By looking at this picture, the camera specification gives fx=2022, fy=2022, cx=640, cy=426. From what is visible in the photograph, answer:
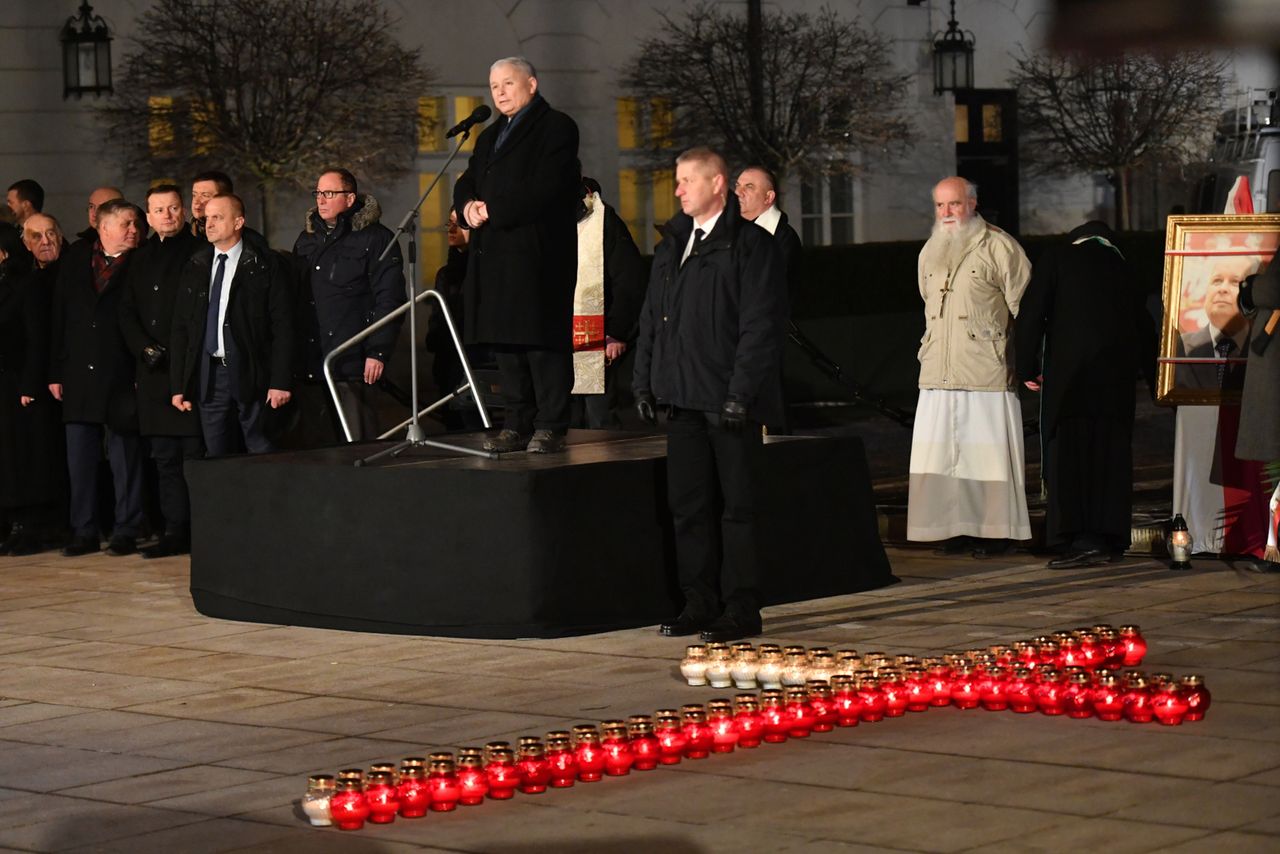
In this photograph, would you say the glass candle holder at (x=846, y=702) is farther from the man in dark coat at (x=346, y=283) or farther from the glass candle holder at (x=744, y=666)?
the man in dark coat at (x=346, y=283)

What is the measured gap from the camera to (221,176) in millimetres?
11898

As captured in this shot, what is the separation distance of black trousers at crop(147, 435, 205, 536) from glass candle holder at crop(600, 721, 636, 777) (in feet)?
22.3

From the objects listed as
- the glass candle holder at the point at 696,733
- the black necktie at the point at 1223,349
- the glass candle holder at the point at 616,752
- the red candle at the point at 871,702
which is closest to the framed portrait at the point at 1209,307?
the black necktie at the point at 1223,349

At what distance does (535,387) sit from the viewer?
919cm

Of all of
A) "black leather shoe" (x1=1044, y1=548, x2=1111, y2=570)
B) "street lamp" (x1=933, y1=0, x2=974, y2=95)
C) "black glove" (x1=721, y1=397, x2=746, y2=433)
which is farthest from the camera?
"street lamp" (x1=933, y1=0, x2=974, y2=95)

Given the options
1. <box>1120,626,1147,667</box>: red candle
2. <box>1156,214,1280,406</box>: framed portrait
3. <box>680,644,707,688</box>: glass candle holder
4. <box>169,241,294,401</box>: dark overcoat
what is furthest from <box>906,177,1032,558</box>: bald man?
<box>680,644,707,688</box>: glass candle holder

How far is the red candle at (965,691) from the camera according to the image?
636 cm

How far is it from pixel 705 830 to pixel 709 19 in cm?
2411

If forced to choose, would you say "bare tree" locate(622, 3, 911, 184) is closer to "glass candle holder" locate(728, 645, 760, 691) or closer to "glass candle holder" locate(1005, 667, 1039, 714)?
"glass candle holder" locate(728, 645, 760, 691)

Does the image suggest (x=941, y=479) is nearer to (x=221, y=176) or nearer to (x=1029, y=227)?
(x=221, y=176)

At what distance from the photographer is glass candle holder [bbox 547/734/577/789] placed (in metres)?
5.38

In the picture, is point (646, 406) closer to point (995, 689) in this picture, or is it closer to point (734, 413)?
point (734, 413)

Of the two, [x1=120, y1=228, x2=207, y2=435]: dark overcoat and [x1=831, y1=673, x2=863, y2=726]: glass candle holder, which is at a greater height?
[x1=120, y1=228, x2=207, y2=435]: dark overcoat

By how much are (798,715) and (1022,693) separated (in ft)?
2.56
